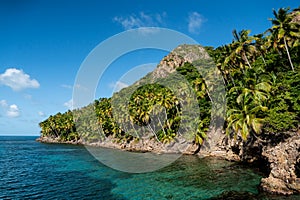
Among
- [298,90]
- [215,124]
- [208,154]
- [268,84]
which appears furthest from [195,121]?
[298,90]

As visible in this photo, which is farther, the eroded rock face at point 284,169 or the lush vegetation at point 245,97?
the lush vegetation at point 245,97

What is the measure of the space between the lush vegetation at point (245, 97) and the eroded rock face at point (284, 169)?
120 inches

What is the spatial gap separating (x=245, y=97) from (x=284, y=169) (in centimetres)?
1104

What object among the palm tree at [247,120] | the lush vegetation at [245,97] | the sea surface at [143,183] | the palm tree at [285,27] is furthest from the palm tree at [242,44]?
the sea surface at [143,183]

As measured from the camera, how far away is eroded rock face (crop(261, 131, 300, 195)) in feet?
70.8

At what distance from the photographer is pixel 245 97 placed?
31141mm

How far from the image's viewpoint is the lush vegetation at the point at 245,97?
93.2 feet

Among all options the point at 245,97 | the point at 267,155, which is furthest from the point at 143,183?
the point at 245,97

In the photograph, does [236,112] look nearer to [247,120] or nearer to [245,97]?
[245,97]

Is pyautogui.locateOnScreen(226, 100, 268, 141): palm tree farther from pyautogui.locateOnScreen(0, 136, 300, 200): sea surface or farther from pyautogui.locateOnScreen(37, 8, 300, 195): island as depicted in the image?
pyautogui.locateOnScreen(0, 136, 300, 200): sea surface

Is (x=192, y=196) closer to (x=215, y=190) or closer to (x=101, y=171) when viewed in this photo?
(x=215, y=190)

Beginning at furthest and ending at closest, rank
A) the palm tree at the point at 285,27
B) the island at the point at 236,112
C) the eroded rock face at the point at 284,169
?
1. the palm tree at the point at 285,27
2. the island at the point at 236,112
3. the eroded rock face at the point at 284,169

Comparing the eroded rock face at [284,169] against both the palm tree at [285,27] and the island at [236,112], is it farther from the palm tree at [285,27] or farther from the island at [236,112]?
the palm tree at [285,27]

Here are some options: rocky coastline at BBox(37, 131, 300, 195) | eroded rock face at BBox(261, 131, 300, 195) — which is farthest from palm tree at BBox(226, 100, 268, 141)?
eroded rock face at BBox(261, 131, 300, 195)
